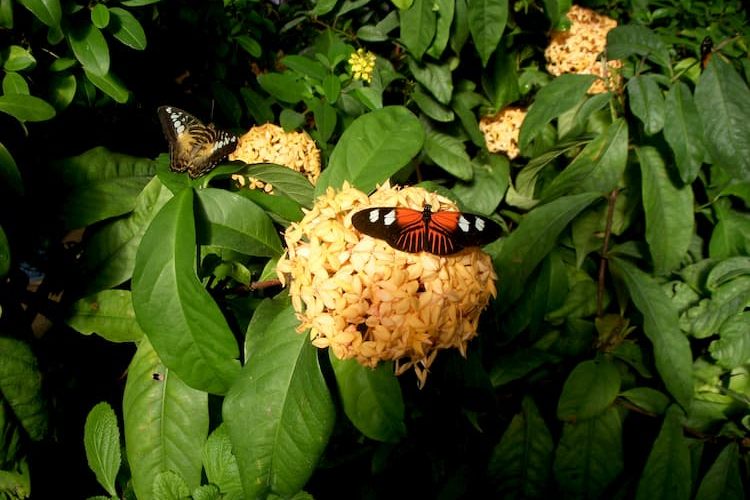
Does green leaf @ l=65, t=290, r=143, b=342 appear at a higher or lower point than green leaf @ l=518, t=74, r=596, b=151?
lower

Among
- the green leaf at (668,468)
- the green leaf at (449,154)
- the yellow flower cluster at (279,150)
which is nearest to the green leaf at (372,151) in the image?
the yellow flower cluster at (279,150)

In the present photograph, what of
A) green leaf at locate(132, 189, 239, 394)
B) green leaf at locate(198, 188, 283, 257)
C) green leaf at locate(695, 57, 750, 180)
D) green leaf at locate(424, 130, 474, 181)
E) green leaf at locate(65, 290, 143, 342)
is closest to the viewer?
green leaf at locate(132, 189, 239, 394)

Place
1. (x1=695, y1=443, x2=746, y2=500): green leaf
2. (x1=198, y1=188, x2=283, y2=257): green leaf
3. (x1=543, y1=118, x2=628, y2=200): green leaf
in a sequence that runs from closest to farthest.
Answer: (x1=198, y1=188, x2=283, y2=257): green leaf, (x1=695, y1=443, x2=746, y2=500): green leaf, (x1=543, y1=118, x2=628, y2=200): green leaf

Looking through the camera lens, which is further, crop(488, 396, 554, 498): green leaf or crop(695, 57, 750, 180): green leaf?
crop(488, 396, 554, 498): green leaf

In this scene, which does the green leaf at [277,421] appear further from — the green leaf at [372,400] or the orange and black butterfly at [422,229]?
the orange and black butterfly at [422,229]

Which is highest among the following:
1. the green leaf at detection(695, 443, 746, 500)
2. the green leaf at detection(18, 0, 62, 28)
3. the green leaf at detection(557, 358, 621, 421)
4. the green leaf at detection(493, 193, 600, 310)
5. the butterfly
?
the green leaf at detection(18, 0, 62, 28)

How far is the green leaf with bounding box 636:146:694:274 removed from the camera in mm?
1445

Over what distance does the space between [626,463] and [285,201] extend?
1.65m

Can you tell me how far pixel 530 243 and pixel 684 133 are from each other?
53 cm

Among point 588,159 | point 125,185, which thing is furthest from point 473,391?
point 125,185

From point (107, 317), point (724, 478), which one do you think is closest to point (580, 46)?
point (724, 478)

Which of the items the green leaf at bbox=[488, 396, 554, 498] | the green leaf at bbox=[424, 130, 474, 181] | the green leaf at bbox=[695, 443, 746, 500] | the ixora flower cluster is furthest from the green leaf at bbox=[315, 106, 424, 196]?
the green leaf at bbox=[695, 443, 746, 500]

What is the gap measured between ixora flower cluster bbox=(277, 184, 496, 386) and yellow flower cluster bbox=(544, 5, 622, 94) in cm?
140

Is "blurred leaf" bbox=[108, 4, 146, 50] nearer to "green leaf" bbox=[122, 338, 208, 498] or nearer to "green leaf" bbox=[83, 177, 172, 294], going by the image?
"green leaf" bbox=[83, 177, 172, 294]
